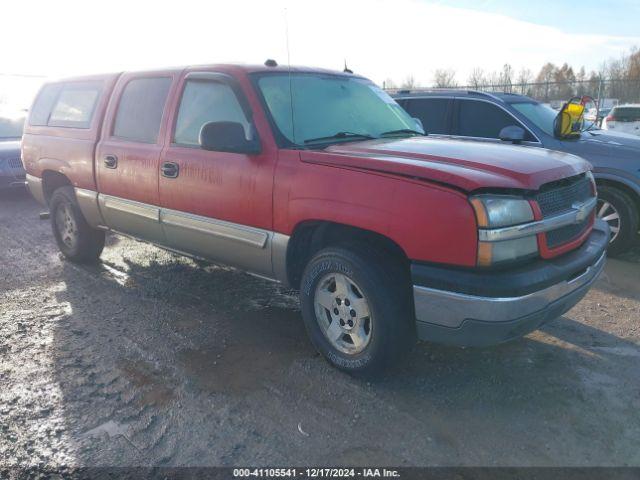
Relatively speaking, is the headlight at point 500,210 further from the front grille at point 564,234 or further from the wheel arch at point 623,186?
the wheel arch at point 623,186

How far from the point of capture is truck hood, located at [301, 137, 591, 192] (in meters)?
2.79

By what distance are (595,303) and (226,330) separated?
3205 mm

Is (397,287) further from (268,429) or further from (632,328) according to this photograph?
(632,328)

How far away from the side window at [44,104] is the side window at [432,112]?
4.40 m

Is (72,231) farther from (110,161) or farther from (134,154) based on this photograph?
(134,154)

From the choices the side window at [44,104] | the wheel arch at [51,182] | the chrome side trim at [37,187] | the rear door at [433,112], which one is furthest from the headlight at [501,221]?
the chrome side trim at [37,187]

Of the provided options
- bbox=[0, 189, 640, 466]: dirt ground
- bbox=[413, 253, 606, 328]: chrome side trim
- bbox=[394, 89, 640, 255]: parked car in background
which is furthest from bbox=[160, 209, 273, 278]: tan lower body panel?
bbox=[394, 89, 640, 255]: parked car in background

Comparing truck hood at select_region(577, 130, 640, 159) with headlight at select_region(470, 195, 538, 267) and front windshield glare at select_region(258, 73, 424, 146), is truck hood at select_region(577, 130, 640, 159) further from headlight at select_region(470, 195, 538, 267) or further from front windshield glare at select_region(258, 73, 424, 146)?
headlight at select_region(470, 195, 538, 267)

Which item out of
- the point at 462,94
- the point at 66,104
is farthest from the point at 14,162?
the point at 462,94

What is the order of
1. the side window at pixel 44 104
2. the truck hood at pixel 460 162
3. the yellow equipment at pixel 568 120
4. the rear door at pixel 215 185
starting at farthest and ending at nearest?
the yellow equipment at pixel 568 120, the side window at pixel 44 104, the rear door at pixel 215 185, the truck hood at pixel 460 162

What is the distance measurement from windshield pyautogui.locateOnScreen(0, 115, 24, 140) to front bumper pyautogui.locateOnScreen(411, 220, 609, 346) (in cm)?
982

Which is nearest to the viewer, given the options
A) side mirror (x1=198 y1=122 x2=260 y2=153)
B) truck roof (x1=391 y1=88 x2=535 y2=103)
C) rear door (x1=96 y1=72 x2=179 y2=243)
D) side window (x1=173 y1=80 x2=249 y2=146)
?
side mirror (x1=198 y1=122 x2=260 y2=153)

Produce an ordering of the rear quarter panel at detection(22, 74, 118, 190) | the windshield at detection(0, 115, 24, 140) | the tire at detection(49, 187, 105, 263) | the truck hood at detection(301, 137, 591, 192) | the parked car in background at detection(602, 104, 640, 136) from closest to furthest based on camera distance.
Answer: the truck hood at detection(301, 137, 591, 192) < the rear quarter panel at detection(22, 74, 118, 190) < the tire at detection(49, 187, 105, 263) < the windshield at detection(0, 115, 24, 140) < the parked car in background at detection(602, 104, 640, 136)

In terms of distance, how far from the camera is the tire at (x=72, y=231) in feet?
17.8
